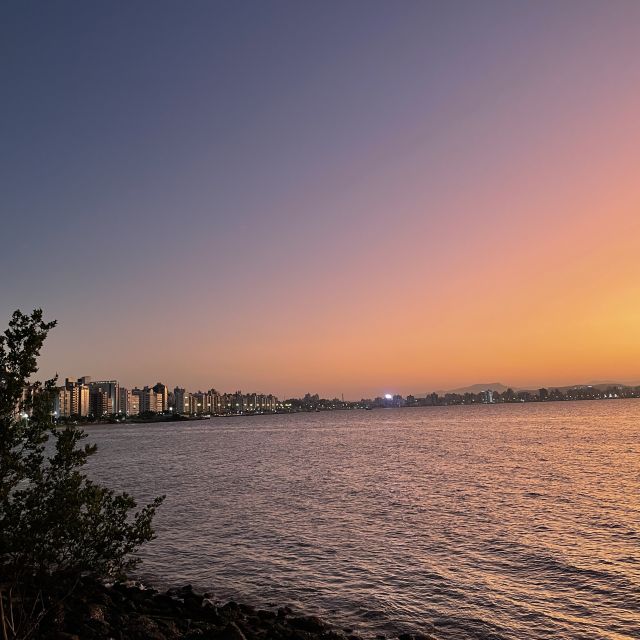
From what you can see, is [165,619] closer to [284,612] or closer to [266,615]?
[266,615]

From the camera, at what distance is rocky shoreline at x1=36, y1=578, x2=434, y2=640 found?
15.9m

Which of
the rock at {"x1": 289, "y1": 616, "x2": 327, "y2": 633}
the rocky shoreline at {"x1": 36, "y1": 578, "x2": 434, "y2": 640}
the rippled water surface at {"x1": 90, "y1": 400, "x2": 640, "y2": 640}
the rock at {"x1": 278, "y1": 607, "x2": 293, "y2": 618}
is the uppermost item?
the rocky shoreline at {"x1": 36, "y1": 578, "x2": 434, "y2": 640}

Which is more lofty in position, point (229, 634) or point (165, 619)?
point (229, 634)

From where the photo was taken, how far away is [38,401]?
16141mm

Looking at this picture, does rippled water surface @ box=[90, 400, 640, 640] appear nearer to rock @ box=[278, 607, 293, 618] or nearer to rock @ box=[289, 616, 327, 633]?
rock @ box=[278, 607, 293, 618]

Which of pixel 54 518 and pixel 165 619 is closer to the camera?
pixel 54 518

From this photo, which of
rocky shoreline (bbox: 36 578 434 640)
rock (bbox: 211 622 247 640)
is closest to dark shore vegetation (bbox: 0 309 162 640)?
rocky shoreline (bbox: 36 578 434 640)

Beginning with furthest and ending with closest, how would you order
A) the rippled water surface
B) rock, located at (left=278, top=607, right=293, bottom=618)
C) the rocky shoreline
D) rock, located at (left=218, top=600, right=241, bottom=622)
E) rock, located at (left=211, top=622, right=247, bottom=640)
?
the rippled water surface, rock, located at (left=278, top=607, right=293, bottom=618), rock, located at (left=218, top=600, right=241, bottom=622), the rocky shoreline, rock, located at (left=211, top=622, right=247, bottom=640)

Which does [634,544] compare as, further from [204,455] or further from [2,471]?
[204,455]

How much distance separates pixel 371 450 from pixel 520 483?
47.7 meters

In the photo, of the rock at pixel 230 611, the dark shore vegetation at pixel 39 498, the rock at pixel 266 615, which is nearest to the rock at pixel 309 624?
the rock at pixel 266 615

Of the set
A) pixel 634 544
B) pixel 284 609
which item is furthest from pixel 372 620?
pixel 634 544

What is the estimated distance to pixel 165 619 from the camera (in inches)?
722

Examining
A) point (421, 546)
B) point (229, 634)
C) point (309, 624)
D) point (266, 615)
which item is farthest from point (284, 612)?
point (421, 546)
